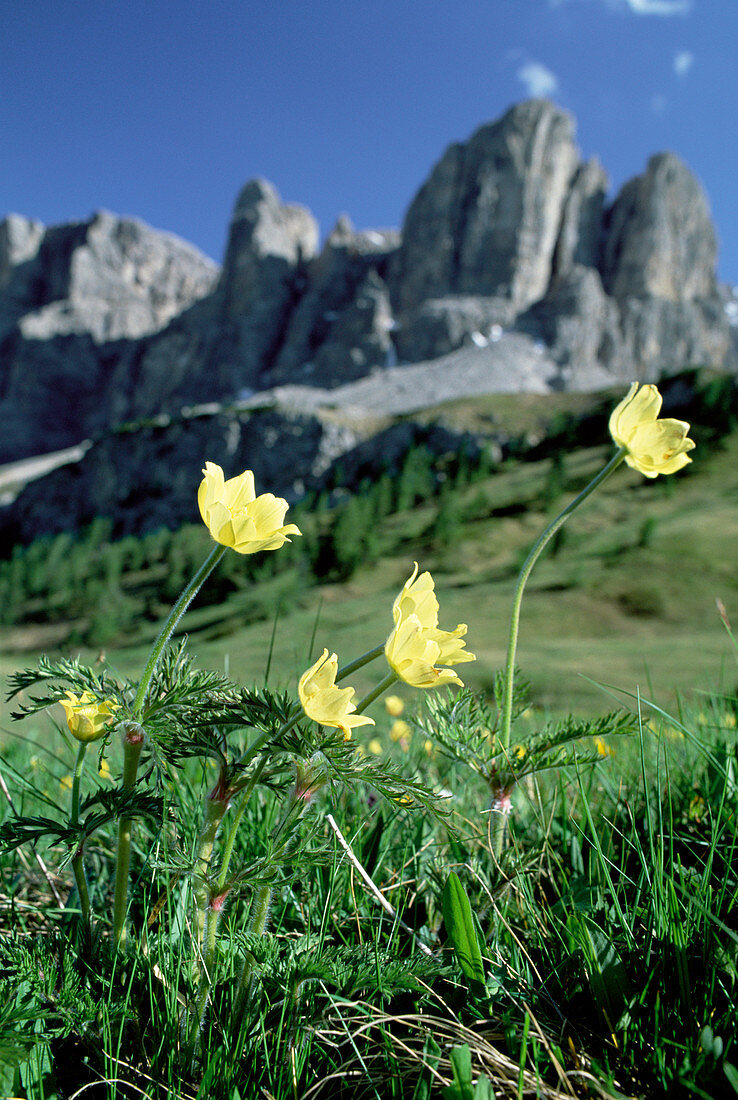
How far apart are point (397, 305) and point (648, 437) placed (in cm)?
13728

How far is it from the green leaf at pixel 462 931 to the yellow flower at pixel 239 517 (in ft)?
2.15

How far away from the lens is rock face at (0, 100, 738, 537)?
114 meters

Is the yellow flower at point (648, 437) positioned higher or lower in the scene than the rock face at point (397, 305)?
lower

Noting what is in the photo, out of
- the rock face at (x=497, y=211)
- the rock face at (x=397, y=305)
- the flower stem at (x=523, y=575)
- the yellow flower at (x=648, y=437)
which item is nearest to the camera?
the flower stem at (x=523, y=575)

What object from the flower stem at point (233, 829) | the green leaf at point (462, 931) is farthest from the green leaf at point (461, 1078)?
the flower stem at point (233, 829)

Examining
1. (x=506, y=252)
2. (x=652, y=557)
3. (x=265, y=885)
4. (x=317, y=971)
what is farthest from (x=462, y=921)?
(x=506, y=252)

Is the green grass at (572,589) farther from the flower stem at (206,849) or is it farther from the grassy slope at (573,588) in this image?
the flower stem at (206,849)

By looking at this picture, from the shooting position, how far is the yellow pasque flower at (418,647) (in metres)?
0.95

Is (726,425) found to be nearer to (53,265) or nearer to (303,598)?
(303,598)

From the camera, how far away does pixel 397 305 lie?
12850 centimetres

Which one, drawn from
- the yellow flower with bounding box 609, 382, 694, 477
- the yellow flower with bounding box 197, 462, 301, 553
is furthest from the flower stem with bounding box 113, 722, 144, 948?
the yellow flower with bounding box 609, 382, 694, 477

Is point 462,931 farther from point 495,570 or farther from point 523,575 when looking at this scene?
point 495,570

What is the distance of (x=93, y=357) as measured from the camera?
487ft

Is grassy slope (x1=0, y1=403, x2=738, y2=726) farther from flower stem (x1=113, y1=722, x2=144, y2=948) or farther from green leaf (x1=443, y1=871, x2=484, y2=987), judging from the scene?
flower stem (x1=113, y1=722, x2=144, y2=948)
